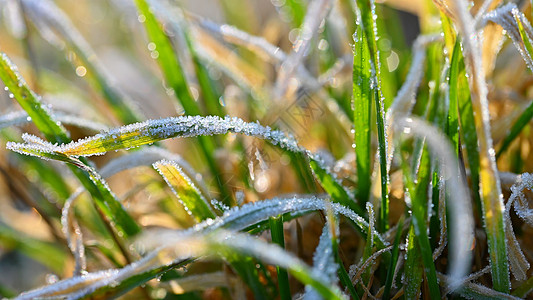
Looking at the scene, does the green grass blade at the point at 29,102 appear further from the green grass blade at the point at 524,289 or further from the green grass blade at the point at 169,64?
the green grass blade at the point at 524,289

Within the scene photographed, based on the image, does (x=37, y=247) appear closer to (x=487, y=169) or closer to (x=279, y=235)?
(x=279, y=235)

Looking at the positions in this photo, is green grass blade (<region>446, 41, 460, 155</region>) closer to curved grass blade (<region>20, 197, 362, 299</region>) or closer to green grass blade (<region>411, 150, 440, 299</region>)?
green grass blade (<region>411, 150, 440, 299</region>)

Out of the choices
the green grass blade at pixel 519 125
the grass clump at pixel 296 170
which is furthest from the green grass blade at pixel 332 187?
the green grass blade at pixel 519 125

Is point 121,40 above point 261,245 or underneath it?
above

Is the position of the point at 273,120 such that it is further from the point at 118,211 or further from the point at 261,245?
the point at 261,245

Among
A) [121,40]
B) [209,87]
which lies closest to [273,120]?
[209,87]

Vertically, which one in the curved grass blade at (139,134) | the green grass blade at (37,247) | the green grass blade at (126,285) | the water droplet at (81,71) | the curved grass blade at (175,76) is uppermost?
the water droplet at (81,71)

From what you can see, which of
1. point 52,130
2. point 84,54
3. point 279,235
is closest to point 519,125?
point 279,235
